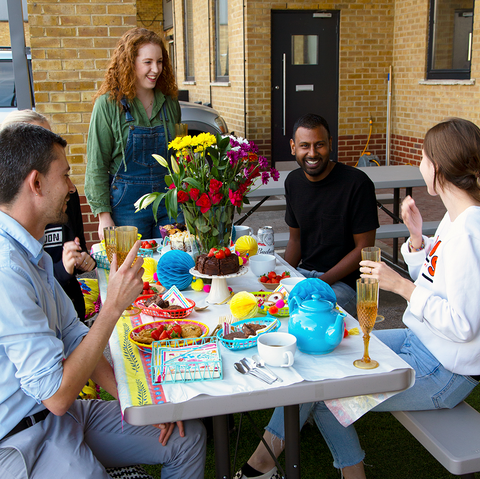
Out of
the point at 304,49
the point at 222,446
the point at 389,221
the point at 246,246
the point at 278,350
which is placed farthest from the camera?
the point at 304,49

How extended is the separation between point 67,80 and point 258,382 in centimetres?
363

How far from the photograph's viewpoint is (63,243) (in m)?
2.59

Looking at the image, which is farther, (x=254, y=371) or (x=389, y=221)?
(x=389, y=221)

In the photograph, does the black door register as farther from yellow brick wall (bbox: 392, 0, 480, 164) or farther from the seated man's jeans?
the seated man's jeans

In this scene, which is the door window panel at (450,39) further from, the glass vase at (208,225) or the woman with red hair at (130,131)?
the glass vase at (208,225)

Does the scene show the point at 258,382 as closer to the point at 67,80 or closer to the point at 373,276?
the point at 373,276

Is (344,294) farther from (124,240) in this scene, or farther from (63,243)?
(63,243)

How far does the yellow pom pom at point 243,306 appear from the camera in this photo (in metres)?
1.85

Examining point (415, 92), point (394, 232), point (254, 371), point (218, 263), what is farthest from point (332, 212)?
point (415, 92)

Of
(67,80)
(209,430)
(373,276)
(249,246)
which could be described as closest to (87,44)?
(67,80)

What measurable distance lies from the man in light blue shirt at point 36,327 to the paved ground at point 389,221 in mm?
2599

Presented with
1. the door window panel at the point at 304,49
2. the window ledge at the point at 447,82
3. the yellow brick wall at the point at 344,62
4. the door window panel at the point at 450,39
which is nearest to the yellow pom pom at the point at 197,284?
the window ledge at the point at 447,82

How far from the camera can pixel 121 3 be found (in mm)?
4270

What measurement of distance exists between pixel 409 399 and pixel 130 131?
2.09 meters
